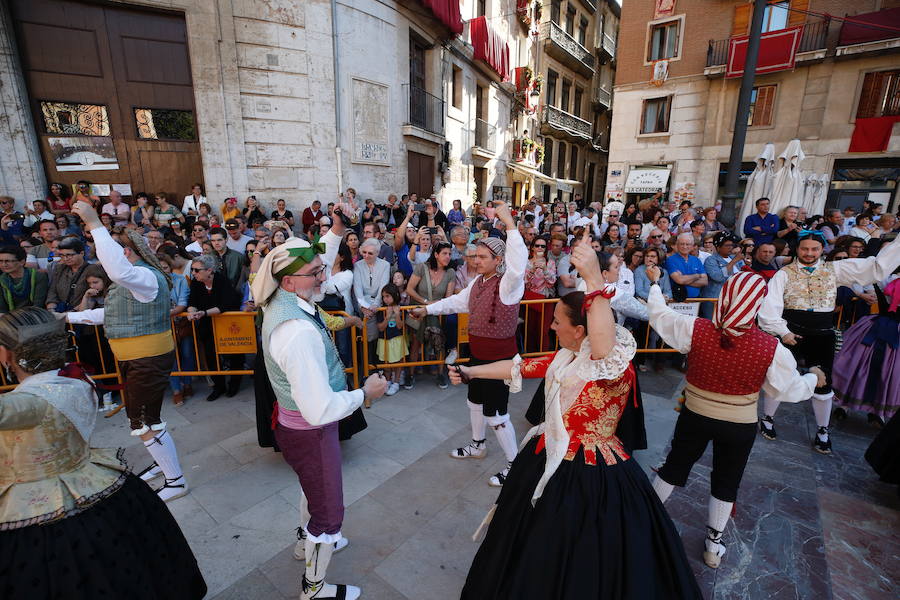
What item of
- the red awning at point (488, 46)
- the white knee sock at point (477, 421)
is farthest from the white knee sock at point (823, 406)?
the red awning at point (488, 46)

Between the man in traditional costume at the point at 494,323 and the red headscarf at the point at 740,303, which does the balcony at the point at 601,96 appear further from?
the red headscarf at the point at 740,303

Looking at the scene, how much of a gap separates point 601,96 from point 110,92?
3126cm

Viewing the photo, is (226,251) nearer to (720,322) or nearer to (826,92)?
(720,322)

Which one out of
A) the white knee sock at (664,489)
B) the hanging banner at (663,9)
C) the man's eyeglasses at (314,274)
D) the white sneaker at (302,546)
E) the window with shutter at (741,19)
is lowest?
the white sneaker at (302,546)

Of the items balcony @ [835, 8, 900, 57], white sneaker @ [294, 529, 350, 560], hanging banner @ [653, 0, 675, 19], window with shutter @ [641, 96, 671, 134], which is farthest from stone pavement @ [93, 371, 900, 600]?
hanging banner @ [653, 0, 675, 19]

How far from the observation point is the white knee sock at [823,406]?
163 inches

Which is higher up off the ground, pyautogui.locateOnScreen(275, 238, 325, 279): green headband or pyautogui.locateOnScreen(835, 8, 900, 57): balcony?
pyautogui.locateOnScreen(835, 8, 900, 57): balcony

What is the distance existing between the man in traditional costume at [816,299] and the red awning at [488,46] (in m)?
16.8

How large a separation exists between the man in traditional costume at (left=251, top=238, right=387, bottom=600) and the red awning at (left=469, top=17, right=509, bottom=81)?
60.8ft

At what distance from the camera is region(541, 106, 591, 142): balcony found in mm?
25672

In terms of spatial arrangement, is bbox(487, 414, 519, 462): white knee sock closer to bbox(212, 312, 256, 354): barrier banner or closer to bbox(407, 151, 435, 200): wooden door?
bbox(212, 312, 256, 354): barrier banner

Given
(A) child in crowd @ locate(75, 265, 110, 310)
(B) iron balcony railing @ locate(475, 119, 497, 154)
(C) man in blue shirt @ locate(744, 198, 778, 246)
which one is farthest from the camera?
(B) iron balcony railing @ locate(475, 119, 497, 154)

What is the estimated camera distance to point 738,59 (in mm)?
16688

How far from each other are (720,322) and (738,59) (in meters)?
19.7
